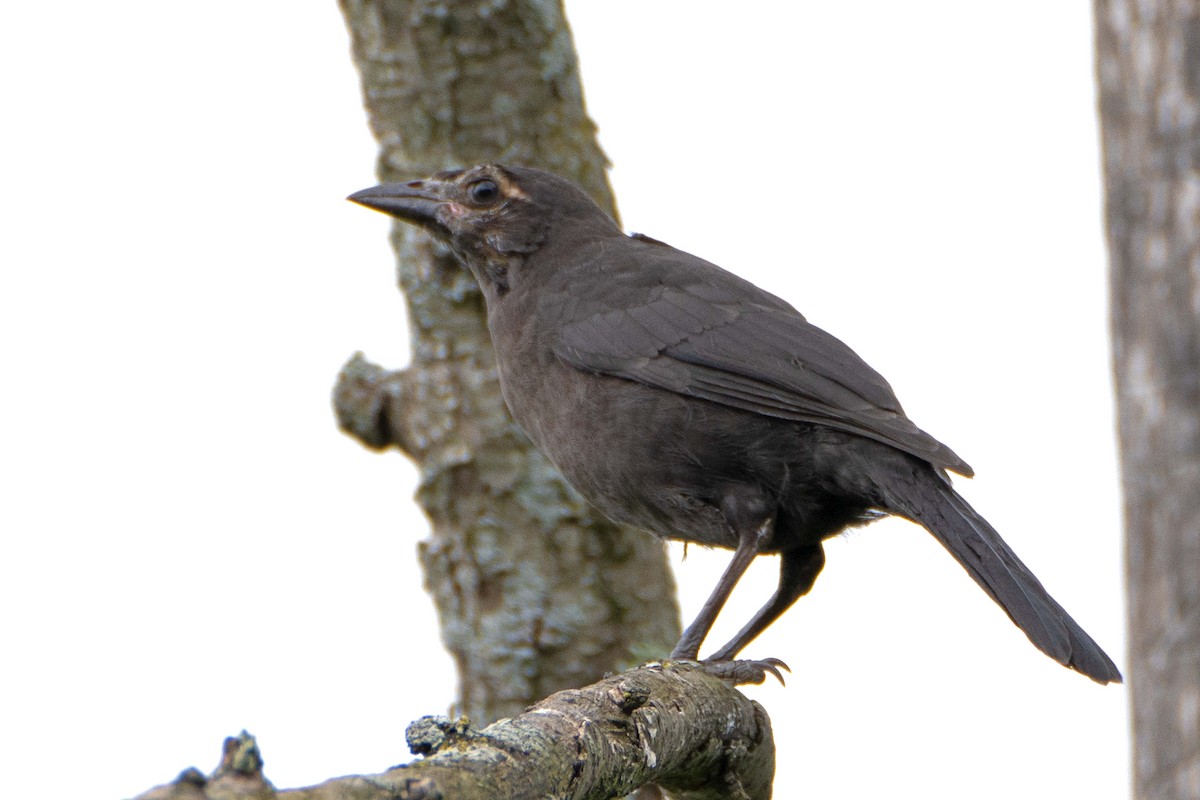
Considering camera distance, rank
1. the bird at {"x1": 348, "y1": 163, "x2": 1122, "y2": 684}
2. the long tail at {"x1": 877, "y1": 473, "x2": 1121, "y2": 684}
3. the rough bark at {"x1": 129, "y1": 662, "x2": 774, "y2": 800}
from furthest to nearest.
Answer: the bird at {"x1": 348, "y1": 163, "x2": 1122, "y2": 684}
the long tail at {"x1": 877, "y1": 473, "x2": 1121, "y2": 684}
the rough bark at {"x1": 129, "y1": 662, "x2": 774, "y2": 800}

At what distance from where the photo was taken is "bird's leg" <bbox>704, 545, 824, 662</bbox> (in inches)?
187

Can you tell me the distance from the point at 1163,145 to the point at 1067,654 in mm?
2137

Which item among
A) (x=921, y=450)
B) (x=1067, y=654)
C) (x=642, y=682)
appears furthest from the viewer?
(x=921, y=450)

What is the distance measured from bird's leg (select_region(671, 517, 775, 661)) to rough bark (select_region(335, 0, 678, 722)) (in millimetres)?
637

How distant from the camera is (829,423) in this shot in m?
4.19

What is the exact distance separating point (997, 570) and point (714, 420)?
1.02 metres

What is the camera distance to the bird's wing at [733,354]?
4.20 m

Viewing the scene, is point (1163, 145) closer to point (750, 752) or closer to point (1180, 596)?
point (1180, 596)

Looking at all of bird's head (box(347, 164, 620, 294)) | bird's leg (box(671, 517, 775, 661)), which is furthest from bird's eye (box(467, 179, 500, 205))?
bird's leg (box(671, 517, 775, 661))

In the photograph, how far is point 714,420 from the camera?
434 centimetres

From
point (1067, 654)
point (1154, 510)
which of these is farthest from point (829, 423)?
point (1154, 510)

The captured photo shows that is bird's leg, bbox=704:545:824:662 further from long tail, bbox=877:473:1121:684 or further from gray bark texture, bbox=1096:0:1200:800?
gray bark texture, bbox=1096:0:1200:800

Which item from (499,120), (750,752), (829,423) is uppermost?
(499,120)

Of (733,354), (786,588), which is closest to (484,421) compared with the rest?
A: (733,354)
